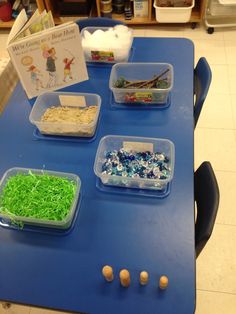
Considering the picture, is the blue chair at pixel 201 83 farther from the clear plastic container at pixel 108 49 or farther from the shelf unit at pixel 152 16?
the shelf unit at pixel 152 16

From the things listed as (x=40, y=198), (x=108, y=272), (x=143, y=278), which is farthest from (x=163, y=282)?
(x=40, y=198)

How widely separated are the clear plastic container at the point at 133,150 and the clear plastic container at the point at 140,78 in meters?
0.26

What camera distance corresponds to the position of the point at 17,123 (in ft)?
4.47

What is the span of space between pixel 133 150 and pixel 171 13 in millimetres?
2040

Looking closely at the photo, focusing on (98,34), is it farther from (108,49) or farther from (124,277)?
(124,277)

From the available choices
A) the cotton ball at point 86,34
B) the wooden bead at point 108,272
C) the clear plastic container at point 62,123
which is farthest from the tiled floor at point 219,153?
the cotton ball at point 86,34

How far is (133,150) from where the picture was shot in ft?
3.88

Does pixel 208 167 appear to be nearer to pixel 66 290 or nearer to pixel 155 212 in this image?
pixel 155 212

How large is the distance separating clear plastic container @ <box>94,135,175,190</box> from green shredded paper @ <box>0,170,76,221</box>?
133 millimetres

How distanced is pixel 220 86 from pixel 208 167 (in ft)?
4.94

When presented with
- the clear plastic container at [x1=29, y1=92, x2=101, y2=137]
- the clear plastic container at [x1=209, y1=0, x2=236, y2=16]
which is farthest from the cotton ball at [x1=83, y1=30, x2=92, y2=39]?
the clear plastic container at [x1=209, y1=0, x2=236, y2=16]

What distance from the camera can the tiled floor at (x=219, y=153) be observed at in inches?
57.6

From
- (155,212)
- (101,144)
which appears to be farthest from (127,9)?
(155,212)

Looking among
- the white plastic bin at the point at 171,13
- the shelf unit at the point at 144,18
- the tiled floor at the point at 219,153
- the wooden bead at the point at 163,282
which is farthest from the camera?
the shelf unit at the point at 144,18
